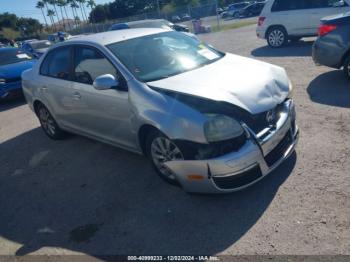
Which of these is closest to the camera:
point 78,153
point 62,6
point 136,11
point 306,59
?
point 78,153

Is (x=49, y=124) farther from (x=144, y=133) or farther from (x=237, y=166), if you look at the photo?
(x=237, y=166)

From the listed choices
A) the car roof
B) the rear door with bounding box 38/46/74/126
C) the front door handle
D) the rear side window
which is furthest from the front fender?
the rear side window

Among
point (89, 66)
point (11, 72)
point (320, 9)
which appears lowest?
point (11, 72)

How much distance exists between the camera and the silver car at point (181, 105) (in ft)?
11.1

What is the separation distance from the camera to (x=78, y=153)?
5.61 metres

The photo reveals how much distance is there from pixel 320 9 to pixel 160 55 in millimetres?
8489

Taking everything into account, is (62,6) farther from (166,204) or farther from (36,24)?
(166,204)

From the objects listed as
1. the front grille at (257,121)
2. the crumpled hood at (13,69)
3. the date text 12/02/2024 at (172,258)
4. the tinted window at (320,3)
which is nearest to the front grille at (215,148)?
the front grille at (257,121)

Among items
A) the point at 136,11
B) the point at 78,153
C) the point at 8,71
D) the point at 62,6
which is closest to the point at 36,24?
the point at 62,6

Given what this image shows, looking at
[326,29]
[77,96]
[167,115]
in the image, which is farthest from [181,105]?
[326,29]

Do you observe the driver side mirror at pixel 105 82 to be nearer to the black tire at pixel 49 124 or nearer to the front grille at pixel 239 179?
the front grille at pixel 239 179

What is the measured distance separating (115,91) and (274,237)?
95.9 inches

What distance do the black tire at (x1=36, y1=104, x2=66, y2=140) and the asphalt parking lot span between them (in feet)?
2.13

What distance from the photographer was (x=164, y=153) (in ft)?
12.7
